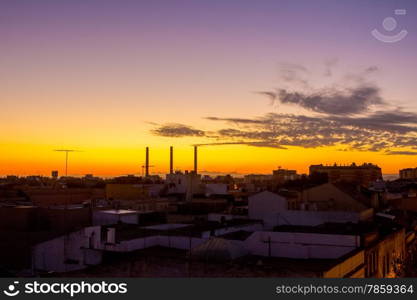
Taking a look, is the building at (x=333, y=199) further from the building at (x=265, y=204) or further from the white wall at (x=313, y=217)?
the white wall at (x=313, y=217)

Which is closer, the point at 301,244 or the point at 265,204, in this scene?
the point at 301,244

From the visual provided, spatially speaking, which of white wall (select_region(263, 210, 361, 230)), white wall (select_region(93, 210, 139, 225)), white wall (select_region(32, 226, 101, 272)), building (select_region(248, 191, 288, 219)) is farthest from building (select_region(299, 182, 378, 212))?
white wall (select_region(32, 226, 101, 272))

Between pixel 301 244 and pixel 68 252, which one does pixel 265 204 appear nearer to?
pixel 301 244

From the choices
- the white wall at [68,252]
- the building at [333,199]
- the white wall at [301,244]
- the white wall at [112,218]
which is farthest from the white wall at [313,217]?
the white wall at [68,252]

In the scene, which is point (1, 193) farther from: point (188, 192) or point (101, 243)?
point (101, 243)

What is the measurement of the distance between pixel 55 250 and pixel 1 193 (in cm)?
4213

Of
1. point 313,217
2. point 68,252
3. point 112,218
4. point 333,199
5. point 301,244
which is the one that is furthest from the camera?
point 333,199

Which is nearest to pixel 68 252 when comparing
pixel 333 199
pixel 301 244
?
pixel 301 244

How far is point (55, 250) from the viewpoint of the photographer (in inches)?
1147

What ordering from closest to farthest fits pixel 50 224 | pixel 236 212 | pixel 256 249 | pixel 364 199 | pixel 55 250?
1. pixel 256 249
2. pixel 55 250
3. pixel 50 224
4. pixel 364 199
5. pixel 236 212

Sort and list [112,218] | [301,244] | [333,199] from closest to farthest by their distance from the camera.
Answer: [301,244], [112,218], [333,199]

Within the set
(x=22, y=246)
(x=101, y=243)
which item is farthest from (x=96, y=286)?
(x=22, y=246)

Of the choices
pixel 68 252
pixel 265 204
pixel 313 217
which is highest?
pixel 265 204

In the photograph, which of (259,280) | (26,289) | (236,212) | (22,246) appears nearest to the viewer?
(26,289)
